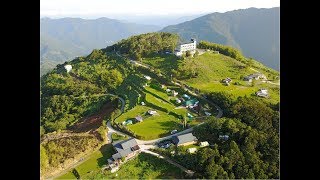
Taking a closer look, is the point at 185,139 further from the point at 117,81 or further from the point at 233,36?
the point at 233,36

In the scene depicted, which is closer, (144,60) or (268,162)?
(268,162)

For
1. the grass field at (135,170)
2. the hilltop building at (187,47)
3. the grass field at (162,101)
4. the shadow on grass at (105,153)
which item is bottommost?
the grass field at (135,170)

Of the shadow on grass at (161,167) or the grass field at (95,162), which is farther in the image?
the grass field at (95,162)

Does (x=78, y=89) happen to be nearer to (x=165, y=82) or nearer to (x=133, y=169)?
(x=165, y=82)

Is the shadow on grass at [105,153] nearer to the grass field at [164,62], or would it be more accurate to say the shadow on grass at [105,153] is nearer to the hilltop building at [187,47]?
the grass field at [164,62]

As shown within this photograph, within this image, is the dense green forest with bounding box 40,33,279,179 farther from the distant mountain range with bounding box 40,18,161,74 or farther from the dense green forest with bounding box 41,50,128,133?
the distant mountain range with bounding box 40,18,161,74

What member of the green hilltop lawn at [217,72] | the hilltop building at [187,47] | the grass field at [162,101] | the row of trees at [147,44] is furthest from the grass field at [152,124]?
the row of trees at [147,44]
